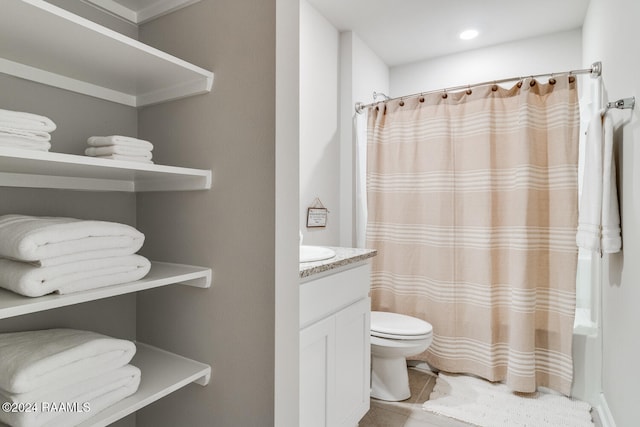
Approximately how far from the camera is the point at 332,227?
2730 millimetres

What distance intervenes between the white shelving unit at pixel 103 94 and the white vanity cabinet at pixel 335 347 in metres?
0.42

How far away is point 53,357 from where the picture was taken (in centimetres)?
83

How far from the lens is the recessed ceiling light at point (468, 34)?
104 inches

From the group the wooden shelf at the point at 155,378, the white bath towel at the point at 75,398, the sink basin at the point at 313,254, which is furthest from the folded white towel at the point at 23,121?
the sink basin at the point at 313,254

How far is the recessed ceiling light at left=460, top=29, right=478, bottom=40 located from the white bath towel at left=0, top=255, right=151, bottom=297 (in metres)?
2.74

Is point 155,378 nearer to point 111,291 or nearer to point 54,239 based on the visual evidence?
point 111,291

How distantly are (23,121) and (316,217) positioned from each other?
1.82 meters

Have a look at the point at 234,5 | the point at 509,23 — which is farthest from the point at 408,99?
the point at 234,5

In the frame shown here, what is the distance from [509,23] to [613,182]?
1.49 m

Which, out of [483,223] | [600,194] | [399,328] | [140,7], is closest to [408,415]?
[399,328]

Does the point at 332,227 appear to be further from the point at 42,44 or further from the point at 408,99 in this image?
the point at 42,44

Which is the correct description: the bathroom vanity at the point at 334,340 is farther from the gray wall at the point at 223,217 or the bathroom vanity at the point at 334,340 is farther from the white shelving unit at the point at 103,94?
the white shelving unit at the point at 103,94

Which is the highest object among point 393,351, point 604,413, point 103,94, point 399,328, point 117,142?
point 103,94

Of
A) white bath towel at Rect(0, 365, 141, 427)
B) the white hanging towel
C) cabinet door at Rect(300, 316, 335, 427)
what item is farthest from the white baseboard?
white bath towel at Rect(0, 365, 141, 427)
